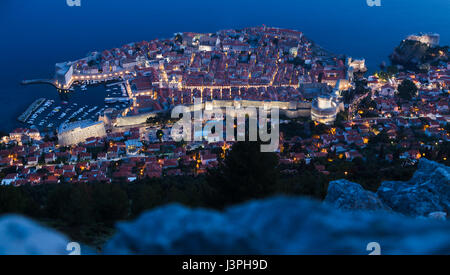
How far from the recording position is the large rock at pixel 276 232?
2.59ft

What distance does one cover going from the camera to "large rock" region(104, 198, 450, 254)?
79 centimetres

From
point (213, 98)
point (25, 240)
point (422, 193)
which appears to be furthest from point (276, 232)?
point (213, 98)

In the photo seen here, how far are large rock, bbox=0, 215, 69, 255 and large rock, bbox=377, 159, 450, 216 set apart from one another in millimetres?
2302

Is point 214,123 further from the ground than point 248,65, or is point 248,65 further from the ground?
point 248,65

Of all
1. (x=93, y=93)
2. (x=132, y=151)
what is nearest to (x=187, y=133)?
(x=132, y=151)

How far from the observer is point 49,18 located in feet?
78.2

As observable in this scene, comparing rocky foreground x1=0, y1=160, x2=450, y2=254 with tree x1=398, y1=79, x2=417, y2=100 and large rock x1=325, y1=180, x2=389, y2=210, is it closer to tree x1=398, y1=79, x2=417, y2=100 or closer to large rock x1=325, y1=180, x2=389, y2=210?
large rock x1=325, y1=180, x2=389, y2=210

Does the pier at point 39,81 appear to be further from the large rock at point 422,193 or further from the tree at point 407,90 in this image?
the large rock at point 422,193

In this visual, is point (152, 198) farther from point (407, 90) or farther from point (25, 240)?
point (407, 90)

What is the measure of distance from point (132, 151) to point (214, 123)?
2481 millimetres

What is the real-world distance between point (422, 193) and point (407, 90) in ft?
35.0

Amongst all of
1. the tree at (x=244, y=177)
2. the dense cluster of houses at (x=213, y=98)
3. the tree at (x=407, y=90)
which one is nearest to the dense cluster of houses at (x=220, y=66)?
the dense cluster of houses at (x=213, y=98)
